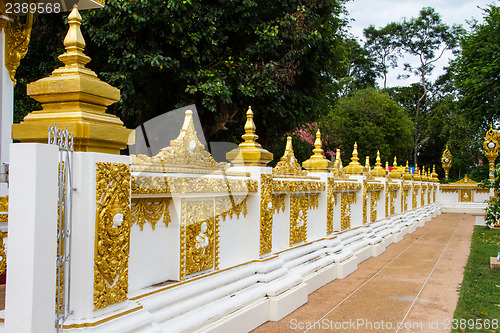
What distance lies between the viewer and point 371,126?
2883 cm

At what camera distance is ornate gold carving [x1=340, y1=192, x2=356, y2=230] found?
788 cm

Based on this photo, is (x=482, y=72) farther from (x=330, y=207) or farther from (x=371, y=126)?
(x=330, y=207)

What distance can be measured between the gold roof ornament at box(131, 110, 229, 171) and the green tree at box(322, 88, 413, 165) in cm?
2400

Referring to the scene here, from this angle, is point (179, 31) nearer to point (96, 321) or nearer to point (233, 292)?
point (233, 292)

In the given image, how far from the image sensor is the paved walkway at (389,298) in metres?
4.56

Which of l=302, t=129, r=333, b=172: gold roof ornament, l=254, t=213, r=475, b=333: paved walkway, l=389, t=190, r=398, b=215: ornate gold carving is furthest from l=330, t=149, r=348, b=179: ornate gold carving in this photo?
l=389, t=190, r=398, b=215: ornate gold carving

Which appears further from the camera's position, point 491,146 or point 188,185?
point 491,146

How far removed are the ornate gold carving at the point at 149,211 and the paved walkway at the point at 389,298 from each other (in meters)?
1.57

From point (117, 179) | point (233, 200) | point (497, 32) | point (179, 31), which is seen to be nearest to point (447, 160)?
point (497, 32)

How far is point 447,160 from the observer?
2831 centimetres

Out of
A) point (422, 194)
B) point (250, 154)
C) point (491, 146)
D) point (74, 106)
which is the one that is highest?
point (491, 146)

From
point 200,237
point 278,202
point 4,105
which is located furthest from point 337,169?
point 4,105

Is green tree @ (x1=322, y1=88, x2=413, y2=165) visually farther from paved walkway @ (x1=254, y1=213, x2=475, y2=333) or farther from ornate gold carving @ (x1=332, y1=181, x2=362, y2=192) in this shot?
paved walkway @ (x1=254, y1=213, x2=475, y2=333)

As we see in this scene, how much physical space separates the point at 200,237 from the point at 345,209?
15.4ft
